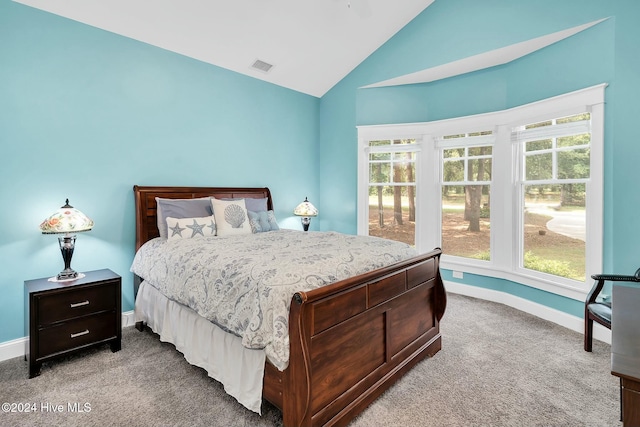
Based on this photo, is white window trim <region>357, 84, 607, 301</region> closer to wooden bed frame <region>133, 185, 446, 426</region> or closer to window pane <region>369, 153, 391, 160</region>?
window pane <region>369, 153, 391, 160</region>

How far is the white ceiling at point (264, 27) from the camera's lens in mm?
3068

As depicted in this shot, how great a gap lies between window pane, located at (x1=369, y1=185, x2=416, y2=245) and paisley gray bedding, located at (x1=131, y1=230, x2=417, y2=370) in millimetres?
1898

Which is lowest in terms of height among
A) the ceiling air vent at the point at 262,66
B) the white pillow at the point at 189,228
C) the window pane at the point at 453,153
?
the white pillow at the point at 189,228

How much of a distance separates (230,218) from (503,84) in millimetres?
3448

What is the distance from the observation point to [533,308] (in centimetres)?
356

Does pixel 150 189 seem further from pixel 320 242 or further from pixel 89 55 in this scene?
pixel 320 242

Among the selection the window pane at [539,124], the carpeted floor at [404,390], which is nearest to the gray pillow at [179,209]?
the carpeted floor at [404,390]

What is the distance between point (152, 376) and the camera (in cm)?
236

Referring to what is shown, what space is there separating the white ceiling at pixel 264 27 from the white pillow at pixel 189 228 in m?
1.89

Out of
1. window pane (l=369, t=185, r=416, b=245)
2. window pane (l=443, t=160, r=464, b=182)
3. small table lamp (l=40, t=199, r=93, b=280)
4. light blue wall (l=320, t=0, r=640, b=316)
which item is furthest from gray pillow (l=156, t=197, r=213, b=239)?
window pane (l=443, t=160, r=464, b=182)

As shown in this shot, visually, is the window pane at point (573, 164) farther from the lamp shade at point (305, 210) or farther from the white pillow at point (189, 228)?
the white pillow at point (189, 228)

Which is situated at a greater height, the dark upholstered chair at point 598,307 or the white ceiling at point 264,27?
the white ceiling at point 264,27

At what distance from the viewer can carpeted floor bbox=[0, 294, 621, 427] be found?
191cm

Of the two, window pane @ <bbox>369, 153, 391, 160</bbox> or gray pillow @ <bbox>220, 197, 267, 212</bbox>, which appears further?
window pane @ <bbox>369, 153, 391, 160</bbox>
